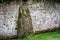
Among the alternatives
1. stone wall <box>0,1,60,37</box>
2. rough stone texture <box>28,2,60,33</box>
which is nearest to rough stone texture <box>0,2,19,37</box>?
stone wall <box>0,1,60,37</box>

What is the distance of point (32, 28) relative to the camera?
85.4 inches

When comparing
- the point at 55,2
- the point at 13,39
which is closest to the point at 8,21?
the point at 13,39

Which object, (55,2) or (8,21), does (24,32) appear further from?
(55,2)

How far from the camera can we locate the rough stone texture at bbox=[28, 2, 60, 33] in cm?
221

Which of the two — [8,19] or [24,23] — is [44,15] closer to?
[24,23]

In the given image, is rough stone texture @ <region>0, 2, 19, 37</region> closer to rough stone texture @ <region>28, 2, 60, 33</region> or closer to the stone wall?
the stone wall

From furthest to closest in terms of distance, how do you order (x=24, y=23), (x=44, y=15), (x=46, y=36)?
(x=44, y=15) < (x=24, y=23) < (x=46, y=36)

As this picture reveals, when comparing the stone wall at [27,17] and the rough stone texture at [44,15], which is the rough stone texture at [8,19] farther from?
the rough stone texture at [44,15]

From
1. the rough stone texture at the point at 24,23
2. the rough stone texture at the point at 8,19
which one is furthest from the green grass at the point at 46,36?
the rough stone texture at the point at 8,19

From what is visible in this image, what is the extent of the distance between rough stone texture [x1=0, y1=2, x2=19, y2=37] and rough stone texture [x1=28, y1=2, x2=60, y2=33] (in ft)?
0.61

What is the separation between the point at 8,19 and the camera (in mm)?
2193

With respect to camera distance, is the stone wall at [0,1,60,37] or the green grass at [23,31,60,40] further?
the stone wall at [0,1,60,37]

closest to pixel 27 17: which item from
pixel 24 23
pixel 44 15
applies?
pixel 24 23

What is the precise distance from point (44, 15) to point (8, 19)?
43cm
